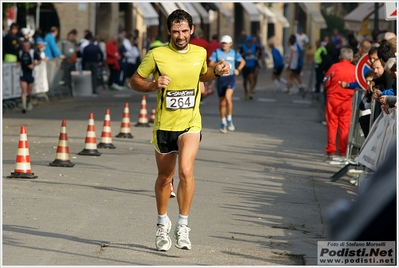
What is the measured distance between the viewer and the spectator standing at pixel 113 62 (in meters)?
33.3

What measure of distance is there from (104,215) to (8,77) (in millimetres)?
14605

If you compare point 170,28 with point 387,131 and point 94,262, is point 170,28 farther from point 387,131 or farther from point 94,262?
point 387,131

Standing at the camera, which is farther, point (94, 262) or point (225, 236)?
point (225, 236)

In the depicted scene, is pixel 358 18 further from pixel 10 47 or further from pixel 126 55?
pixel 10 47

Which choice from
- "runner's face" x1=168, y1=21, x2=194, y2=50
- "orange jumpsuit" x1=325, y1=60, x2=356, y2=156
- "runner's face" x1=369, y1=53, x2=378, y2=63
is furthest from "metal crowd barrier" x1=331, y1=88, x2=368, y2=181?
"runner's face" x1=168, y1=21, x2=194, y2=50

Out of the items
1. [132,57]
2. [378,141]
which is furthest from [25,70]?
[378,141]

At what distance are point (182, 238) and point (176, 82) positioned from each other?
1.11 meters

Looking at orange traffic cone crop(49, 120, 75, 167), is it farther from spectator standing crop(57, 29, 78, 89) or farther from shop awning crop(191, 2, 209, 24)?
shop awning crop(191, 2, 209, 24)

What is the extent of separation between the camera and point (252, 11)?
59.8 m

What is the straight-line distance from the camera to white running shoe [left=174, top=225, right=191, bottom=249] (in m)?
6.51

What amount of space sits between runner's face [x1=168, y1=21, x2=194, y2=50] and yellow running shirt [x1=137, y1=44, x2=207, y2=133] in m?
0.06

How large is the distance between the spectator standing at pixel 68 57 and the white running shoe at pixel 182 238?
23.7 m

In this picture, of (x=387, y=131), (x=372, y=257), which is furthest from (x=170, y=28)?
(x=372, y=257)

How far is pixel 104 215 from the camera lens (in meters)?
8.14
